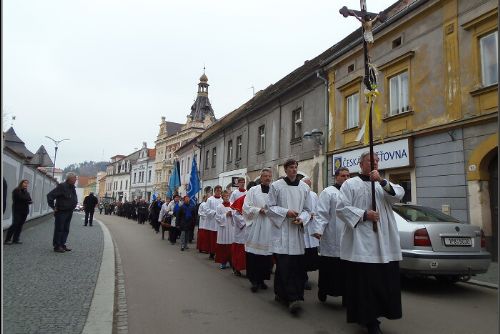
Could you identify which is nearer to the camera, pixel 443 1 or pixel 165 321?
pixel 165 321

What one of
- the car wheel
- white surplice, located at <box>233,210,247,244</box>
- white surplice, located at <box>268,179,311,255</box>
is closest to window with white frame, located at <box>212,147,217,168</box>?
white surplice, located at <box>233,210,247,244</box>

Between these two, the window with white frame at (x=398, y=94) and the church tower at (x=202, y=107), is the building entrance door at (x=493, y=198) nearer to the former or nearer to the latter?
the window with white frame at (x=398, y=94)

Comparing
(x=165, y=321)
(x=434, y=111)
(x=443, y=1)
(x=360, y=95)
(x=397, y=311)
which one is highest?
(x=443, y=1)

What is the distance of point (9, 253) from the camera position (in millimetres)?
9016

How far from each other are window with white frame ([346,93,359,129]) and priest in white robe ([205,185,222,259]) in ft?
22.1

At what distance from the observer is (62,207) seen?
9.96 meters

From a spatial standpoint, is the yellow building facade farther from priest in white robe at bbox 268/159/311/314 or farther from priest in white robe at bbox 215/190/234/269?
priest in white robe at bbox 268/159/311/314

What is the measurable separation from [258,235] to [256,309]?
130 cm

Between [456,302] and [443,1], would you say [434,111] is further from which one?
[456,302]

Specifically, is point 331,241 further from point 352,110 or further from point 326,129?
point 326,129

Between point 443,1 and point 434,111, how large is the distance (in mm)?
3136

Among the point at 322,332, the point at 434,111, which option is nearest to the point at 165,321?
the point at 322,332

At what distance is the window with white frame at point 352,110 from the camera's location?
15805mm

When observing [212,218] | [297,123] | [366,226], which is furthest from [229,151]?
[366,226]
